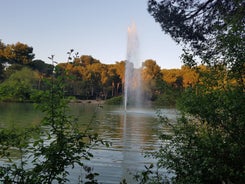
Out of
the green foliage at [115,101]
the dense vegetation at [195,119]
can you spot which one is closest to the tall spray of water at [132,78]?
the green foliage at [115,101]

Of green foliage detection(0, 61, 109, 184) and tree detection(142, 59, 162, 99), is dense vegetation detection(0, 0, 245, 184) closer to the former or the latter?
green foliage detection(0, 61, 109, 184)

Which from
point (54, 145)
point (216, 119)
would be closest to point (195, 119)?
point (216, 119)

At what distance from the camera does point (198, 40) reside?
358 inches

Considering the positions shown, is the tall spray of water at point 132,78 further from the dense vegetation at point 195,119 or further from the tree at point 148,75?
the dense vegetation at point 195,119

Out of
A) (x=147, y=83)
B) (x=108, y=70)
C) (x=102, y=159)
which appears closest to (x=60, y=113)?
(x=102, y=159)

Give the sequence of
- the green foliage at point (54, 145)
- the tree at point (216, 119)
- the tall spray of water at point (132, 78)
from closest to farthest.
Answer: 1. the green foliage at point (54, 145)
2. the tree at point (216, 119)
3. the tall spray of water at point (132, 78)

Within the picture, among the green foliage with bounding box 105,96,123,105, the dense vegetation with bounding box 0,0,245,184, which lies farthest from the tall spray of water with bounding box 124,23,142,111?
the dense vegetation with bounding box 0,0,245,184

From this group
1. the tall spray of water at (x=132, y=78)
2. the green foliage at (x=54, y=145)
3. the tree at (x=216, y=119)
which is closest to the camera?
the green foliage at (x=54, y=145)

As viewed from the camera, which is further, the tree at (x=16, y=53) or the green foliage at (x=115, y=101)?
the tree at (x=16, y=53)

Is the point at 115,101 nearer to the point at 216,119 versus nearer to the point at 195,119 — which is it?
the point at 195,119

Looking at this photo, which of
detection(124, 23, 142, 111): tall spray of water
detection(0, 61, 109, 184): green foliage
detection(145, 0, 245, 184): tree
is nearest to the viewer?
detection(0, 61, 109, 184): green foliage

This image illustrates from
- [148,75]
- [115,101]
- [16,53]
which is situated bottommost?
[115,101]

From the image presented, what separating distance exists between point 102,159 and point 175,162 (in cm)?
600

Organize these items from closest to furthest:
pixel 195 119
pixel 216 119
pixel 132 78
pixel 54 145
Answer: pixel 54 145, pixel 216 119, pixel 195 119, pixel 132 78
